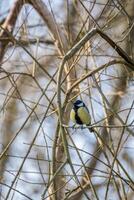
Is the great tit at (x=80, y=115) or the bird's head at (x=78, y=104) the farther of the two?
the bird's head at (x=78, y=104)

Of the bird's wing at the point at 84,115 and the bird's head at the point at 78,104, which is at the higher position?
the bird's head at the point at 78,104

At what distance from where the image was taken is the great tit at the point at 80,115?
3186 mm

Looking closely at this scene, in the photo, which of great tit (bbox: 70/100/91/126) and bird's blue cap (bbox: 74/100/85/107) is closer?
great tit (bbox: 70/100/91/126)

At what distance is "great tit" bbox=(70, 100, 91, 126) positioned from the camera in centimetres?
319

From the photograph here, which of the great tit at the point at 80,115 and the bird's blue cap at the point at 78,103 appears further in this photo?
the bird's blue cap at the point at 78,103

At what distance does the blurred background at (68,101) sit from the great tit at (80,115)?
0.07 meters

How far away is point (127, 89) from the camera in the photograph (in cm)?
458

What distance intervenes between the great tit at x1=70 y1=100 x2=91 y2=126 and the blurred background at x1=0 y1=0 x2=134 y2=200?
0.23 feet

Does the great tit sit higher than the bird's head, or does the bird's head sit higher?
the bird's head

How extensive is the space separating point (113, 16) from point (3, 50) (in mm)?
1269

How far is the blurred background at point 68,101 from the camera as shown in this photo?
9.25 ft

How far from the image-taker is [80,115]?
3.21m

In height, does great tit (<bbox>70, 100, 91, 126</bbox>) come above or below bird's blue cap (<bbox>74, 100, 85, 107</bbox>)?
below

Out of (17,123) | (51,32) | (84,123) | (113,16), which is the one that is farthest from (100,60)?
(17,123)
